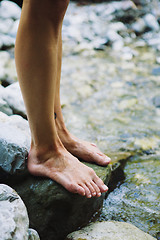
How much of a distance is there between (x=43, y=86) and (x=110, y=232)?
69cm

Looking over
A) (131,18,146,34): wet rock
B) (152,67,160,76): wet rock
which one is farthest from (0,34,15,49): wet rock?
(131,18,146,34): wet rock

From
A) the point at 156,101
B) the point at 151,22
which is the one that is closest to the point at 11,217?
the point at 156,101

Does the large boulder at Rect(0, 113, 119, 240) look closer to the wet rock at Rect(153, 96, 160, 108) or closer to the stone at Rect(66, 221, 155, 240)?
the stone at Rect(66, 221, 155, 240)

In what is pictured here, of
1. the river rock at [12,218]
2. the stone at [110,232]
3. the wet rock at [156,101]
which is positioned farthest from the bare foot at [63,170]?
the wet rock at [156,101]

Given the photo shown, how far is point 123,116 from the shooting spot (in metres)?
2.53

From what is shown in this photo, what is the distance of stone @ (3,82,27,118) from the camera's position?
2.17 m

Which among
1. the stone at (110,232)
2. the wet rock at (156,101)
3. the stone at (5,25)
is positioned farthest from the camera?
the stone at (5,25)

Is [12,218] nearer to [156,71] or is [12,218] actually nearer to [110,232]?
[110,232]

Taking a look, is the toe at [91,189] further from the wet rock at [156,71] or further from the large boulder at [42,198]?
the wet rock at [156,71]


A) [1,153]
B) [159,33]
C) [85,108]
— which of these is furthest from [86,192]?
[159,33]

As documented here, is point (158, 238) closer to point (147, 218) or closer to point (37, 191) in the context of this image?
point (147, 218)

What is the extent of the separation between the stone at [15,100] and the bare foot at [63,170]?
2.83 ft

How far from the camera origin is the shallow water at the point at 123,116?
1.49m

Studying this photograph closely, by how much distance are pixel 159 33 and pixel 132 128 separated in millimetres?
3246
